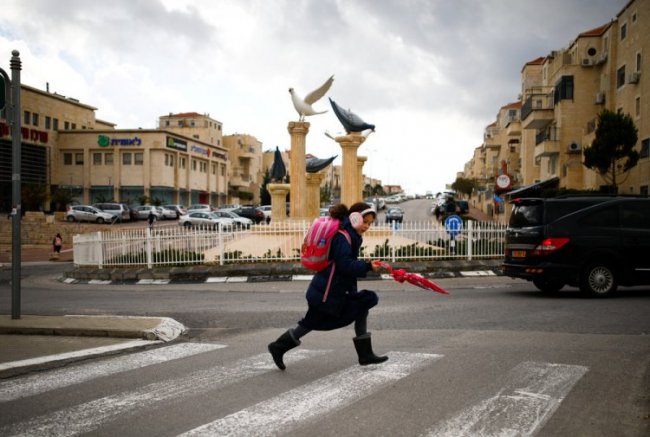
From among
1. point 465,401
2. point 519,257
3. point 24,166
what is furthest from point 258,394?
point 24,166

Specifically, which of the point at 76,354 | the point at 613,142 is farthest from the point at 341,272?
the point at 613,142

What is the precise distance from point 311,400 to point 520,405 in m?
1.61

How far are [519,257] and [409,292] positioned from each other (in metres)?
2.36

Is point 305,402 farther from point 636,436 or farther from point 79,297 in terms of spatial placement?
point 79,297

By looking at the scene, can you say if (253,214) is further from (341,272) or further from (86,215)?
(341,272)

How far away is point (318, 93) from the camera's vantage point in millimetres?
26125

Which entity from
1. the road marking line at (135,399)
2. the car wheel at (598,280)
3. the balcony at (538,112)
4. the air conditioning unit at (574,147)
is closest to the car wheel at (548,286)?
the car wheel at (598,280)

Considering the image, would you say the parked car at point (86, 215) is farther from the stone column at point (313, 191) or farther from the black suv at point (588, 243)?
the black suv at point (588, 243)

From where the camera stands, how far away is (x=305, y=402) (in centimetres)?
471

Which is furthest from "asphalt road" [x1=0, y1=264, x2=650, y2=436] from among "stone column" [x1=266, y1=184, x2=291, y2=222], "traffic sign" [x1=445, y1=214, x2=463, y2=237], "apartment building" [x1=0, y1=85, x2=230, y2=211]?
"apartment building" [x1=0, y1=85, x2=230, y2=211]

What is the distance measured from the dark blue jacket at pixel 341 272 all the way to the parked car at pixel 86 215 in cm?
4629

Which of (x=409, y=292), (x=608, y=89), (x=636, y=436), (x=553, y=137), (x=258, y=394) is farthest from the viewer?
(x=553, y=137)

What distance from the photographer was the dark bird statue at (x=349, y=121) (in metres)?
26.2

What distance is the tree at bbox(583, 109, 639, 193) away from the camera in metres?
28.2
